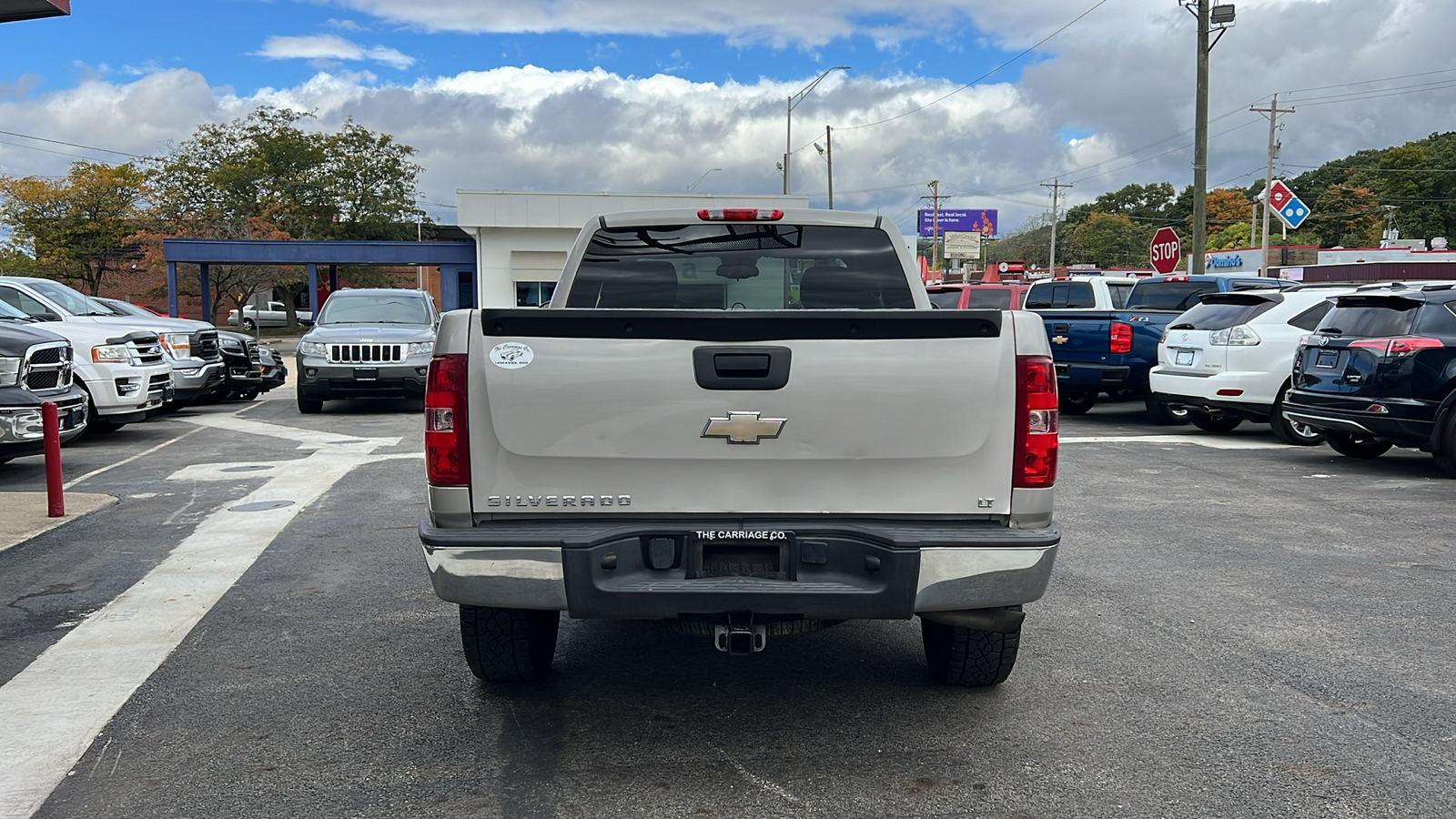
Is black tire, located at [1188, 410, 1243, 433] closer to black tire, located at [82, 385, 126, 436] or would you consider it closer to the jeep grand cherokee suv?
the jeep grand cherokee suv

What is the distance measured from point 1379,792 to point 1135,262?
113 metres

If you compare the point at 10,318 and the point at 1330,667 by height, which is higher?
the point at 10,318

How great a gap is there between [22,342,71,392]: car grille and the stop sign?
63.6ft

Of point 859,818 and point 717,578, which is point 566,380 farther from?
point 859,818

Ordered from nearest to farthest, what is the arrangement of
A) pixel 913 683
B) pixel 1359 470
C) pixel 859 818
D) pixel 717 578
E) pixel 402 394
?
1. pixel 859 818
2. pixel 717 578
3. pixel 913 683
4. pixel 1359 470
5. pixel 402 394

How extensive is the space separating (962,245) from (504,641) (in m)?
86.6

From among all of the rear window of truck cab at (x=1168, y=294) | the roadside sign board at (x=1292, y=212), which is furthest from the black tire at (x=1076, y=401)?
the roadside sign board at (x=1292, y=212)

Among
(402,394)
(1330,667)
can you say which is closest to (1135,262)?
(402,394)

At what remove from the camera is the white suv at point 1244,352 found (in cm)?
1267

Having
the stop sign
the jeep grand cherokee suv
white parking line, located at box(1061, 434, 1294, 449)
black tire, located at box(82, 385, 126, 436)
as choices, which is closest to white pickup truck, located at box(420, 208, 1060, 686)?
the jeep grand cherokee suv

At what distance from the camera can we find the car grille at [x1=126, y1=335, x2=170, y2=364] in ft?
43.7

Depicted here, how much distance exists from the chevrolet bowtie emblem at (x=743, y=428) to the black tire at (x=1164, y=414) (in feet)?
40.7

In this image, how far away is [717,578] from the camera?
151 inches

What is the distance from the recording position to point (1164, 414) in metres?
15.2
